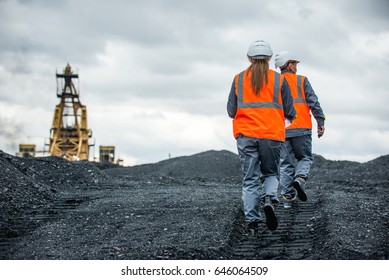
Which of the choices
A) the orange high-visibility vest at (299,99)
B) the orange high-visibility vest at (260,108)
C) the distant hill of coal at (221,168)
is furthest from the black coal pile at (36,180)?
the distant hill of coal at (221,168)

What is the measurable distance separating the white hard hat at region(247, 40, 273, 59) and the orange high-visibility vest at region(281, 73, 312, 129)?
6.61 feet

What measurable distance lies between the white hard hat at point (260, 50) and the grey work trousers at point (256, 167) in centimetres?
91

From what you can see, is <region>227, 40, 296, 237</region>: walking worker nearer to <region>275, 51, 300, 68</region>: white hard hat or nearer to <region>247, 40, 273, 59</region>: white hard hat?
<region>247, 40, 273, 59</region>: white hard hat

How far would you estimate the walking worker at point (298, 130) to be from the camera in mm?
9805

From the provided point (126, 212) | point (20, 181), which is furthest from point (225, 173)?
A: point (126, 212)

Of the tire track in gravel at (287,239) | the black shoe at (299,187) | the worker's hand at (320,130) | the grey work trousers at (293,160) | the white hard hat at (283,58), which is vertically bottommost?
the tire track in gravel at (287,239)

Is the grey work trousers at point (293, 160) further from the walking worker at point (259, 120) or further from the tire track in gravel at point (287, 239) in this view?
the walking worker at point (259, 120)

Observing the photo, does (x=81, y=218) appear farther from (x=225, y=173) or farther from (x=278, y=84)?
(x=225, y=173)

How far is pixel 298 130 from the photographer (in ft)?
32.5

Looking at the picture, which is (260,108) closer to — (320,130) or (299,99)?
(299,99)

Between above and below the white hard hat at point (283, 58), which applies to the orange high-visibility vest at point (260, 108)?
below

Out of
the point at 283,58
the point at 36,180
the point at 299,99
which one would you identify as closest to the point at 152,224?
the point at 299,99

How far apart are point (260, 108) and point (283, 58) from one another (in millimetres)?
2196
